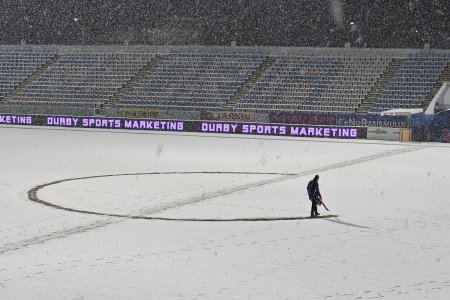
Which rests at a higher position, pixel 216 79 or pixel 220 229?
pixel 216 79

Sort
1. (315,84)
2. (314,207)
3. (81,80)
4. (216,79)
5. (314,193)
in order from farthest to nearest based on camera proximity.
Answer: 1. (81,80)
2. (216,79)
3. (315,84)
4. (314,207)
5. (314,193)

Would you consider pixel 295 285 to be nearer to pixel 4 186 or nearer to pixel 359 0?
pixel 4 186

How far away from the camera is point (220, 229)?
47.9 feet

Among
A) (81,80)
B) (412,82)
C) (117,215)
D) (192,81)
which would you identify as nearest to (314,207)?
(117,215)

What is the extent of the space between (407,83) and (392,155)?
17786 mm

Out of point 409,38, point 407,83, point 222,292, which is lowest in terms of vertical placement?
point 222,292

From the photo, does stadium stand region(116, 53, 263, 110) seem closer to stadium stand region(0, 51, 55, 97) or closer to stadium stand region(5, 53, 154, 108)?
stadium stand region(5, 53, 154, 108)

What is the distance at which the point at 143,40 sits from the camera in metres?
57.3

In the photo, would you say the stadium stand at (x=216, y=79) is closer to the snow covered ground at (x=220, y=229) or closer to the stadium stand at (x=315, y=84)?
the stadium stand at (x=315, y=84)

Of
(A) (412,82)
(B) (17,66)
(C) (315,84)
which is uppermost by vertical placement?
(B) (17,66)

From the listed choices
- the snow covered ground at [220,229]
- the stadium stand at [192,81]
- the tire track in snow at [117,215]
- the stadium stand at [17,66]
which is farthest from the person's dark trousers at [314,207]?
the stadium stand at [17,66]

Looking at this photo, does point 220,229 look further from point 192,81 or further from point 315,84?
point 192,81

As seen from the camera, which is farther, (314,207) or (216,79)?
(216,79)

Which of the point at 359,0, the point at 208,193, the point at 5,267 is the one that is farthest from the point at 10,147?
the point at 359,0
